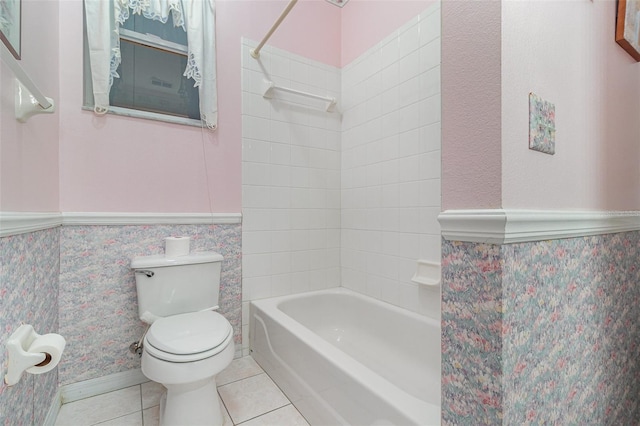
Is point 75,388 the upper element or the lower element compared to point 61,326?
lower

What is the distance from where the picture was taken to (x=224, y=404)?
1577 millimetres

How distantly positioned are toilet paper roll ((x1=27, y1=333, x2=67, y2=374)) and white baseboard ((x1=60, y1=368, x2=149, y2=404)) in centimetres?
103

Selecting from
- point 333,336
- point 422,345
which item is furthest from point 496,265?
point 333,336

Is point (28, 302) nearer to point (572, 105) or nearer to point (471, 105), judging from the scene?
point (471, 105)

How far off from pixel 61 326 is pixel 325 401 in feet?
4.45

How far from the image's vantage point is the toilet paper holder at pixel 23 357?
0.78m

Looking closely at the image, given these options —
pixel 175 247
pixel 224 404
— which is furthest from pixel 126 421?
pixel 175 247

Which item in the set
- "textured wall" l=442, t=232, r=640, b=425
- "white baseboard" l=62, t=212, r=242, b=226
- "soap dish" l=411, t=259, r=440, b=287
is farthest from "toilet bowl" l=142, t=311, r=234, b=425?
"soap dish" l=411, t=259, r=440, b=287

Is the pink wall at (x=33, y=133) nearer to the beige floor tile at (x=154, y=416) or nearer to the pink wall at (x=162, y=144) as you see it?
the pink wall at (x=162, y=144)

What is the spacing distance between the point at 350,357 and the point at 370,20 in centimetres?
212

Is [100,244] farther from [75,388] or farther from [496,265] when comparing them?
[496,265]

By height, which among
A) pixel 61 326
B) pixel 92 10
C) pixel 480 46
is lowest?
pixel 61 326

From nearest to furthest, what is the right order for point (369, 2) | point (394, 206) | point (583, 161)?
point (583, 161) → point (394, 206) → point (369, 2)

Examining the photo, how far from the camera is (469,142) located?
80 cm
